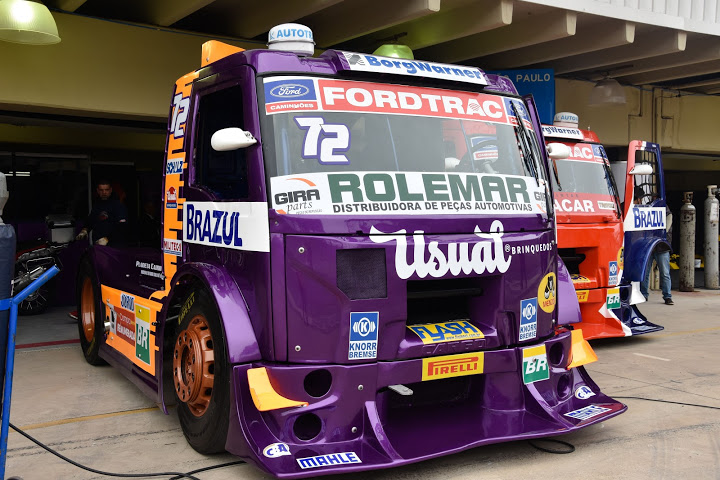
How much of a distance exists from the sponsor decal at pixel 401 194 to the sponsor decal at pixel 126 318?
2301 millimetres

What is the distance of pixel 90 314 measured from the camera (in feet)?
23.1

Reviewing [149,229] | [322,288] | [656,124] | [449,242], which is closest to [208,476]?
[322,288]

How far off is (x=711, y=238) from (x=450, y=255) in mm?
11140

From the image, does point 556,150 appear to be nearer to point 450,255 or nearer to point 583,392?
point 450,255

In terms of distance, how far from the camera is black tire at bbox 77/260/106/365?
259 inches

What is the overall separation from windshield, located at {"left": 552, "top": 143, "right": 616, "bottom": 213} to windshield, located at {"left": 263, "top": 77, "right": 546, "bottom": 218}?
10.2ft

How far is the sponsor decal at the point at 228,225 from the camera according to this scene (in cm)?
393

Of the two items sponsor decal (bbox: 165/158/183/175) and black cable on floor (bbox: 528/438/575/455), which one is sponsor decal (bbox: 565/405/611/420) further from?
sponsor decal (bbox: 165/158/183/175)

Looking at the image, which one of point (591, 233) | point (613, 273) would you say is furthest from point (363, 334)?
point (613, 273)

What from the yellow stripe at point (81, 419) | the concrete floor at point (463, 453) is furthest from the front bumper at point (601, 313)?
the yellow stripe at point (81, 419)

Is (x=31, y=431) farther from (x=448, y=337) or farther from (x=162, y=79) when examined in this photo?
(x=162, y=79)

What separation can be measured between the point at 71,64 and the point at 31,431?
446cm

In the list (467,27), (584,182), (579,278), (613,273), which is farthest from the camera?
(467,27)

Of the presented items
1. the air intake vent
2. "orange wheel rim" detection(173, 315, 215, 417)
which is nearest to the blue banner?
the air intake vent
